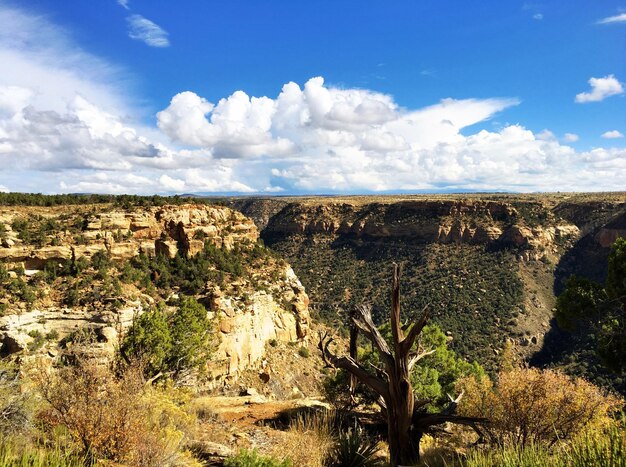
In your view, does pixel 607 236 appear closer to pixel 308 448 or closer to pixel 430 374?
pixel 430 374

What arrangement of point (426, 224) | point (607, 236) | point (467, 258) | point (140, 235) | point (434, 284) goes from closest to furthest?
point (140, 235) → point (434, 284) → point (607, 236) → point (467, 258) → point (426, 224)

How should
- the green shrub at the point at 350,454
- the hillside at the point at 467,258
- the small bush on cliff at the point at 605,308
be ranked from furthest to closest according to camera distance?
the hillside at the point at 467,258 → the small bush on cliff at the point at 605,308 → the green shrub at the point at 350,454

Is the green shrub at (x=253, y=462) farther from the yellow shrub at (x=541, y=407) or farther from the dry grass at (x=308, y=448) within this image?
the yellow shrub at (x=541, y=407)

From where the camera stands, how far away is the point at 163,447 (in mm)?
6945

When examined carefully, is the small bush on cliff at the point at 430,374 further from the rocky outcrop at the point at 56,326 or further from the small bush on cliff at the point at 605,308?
the rocky outcrop at the point at 56,326

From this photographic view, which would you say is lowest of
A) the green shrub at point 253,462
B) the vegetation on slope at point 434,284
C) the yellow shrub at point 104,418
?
the vegetation on slope at point 434,284

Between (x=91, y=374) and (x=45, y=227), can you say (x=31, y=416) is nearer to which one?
(x=91, y=374)

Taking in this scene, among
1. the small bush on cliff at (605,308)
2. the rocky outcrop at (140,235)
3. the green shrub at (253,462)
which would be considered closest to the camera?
the green shrub at (253,462)

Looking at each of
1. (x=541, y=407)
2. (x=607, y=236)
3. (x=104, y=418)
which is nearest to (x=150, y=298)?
(x=104, y=418)

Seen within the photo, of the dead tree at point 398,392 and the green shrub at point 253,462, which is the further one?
the dead tree at point 398,392

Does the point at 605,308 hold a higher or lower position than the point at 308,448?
higher

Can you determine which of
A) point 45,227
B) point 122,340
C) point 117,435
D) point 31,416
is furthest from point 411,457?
point 45,227

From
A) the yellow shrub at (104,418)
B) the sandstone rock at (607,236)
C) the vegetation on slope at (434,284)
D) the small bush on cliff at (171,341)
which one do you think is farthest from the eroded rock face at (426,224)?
the yellow shrub at (104,418)

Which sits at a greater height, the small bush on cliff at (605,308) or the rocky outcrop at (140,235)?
the rocky outcrop at (140,235)
